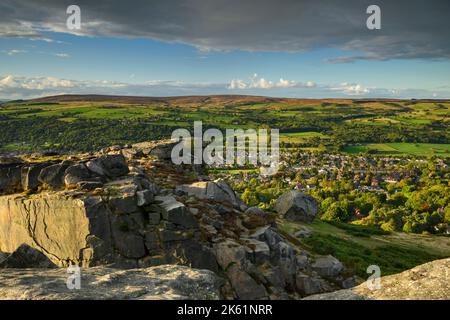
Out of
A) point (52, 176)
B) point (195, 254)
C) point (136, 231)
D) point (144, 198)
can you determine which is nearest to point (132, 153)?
point (52, 176)

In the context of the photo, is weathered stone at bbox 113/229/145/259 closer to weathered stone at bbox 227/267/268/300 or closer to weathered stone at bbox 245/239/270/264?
weathered stone at bbox 227/267/268/300

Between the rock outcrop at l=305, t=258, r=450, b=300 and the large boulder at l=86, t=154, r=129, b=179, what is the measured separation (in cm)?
1994

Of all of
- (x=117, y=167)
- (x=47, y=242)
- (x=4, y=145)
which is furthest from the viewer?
(x=4, y=145)

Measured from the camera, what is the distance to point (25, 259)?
17.5 metres

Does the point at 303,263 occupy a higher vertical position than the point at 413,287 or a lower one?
lower

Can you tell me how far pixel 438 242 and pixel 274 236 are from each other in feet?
153

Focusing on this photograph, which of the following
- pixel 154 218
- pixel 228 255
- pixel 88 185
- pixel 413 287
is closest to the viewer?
pixel 413 287

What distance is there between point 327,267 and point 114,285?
68.0 feet

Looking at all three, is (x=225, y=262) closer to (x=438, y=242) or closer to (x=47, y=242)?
(x=47, y=242)

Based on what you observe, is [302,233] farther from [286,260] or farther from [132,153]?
[132,153]

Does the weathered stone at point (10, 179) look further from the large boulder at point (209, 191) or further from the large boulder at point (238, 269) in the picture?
the large boulder at point (238, 269)

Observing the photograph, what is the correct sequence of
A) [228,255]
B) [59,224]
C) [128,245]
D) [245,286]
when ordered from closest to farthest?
[128,245] → [59,224] → [245,286] → [228,255]
